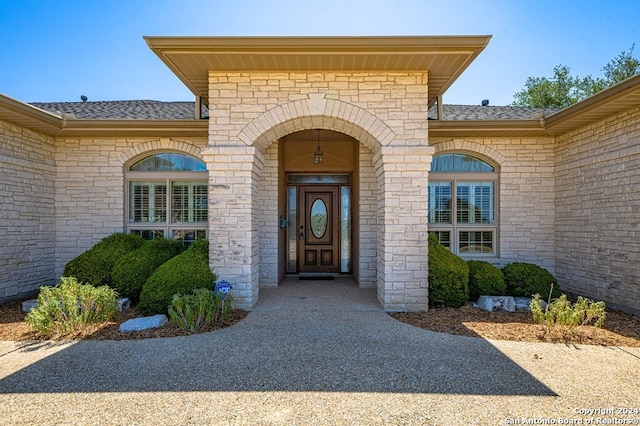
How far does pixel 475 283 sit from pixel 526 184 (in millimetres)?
2627

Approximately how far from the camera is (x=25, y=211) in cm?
685

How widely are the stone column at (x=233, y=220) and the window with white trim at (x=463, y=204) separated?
4.07 metres

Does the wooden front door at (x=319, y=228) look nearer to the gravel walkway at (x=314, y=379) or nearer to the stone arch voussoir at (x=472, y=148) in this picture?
the stone arch voussoir at (x=472, y=148)

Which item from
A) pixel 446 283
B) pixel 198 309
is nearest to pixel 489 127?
pixel 446 283

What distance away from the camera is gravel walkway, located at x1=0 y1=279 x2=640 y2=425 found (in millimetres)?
2865

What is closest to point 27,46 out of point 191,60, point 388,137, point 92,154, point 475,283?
point 92,154

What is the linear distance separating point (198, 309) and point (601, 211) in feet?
22.4

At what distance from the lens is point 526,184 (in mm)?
7551

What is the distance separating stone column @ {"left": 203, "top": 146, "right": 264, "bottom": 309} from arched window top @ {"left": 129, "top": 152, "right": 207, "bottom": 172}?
2269 mm

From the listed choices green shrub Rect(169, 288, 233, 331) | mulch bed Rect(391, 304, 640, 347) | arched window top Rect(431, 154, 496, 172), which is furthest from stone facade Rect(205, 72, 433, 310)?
arched window top Rect(431, 154, 496, 172)

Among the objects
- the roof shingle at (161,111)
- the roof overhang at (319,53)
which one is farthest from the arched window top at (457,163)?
the roof overhang at (319,53)

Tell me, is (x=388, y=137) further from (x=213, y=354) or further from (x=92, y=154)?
(x=92, y=154)

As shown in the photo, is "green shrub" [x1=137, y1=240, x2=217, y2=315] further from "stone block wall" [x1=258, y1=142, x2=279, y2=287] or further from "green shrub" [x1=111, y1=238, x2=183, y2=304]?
"stone block wall" [x1=258, y1=142, x2=279, y2=287]

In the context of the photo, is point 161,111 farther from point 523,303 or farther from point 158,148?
point 523,303
